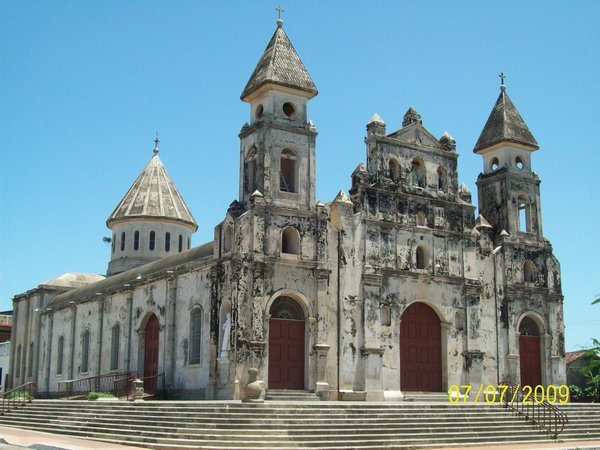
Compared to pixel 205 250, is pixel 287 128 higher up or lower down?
higher up

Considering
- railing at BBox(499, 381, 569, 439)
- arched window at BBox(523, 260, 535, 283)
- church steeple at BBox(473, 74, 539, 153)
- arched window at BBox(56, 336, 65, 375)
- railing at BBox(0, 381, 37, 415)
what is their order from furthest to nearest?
arched window at BBox(56, 336, 65, 375) → church steeple at BBox(473, 74, 539, 153) → arched window at BBox(523, 260, 535, 283) → railing at BBox(0, 381, 37, 415) → railing at BBox(499, 381, 569, 439)

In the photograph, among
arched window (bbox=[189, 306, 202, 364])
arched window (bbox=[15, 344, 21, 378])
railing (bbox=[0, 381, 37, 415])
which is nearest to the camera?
arched window (bbox=[189, 306, 202, 364])

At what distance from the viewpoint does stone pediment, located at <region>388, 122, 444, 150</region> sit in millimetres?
35844

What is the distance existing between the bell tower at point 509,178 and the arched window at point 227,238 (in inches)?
572

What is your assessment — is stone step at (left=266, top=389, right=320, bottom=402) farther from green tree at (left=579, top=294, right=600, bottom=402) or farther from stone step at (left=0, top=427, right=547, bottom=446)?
green tree at (left=579, top=294, right=600, bottom=402)

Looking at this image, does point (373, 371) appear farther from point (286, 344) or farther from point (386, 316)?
point (286, 344)

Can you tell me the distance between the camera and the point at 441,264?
3541 centimetres

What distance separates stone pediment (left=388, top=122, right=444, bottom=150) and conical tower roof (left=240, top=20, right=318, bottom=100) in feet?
16.1

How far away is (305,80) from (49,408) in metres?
16.7

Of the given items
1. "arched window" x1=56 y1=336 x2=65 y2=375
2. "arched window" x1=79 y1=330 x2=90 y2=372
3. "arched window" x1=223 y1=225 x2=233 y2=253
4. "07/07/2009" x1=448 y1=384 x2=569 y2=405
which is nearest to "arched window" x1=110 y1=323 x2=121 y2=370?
"arched window" x1=79 y1=330 x2=90 y2=372

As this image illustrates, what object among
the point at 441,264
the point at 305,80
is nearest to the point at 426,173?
the point at 441,264

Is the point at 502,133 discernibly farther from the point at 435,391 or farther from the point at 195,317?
A: the point at 195,317

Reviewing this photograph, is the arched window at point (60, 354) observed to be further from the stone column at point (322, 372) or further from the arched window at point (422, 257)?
the arched window at point (422, 257)

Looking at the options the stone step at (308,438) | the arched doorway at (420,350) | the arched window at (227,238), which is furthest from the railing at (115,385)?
the arched doorway at (420,350)
